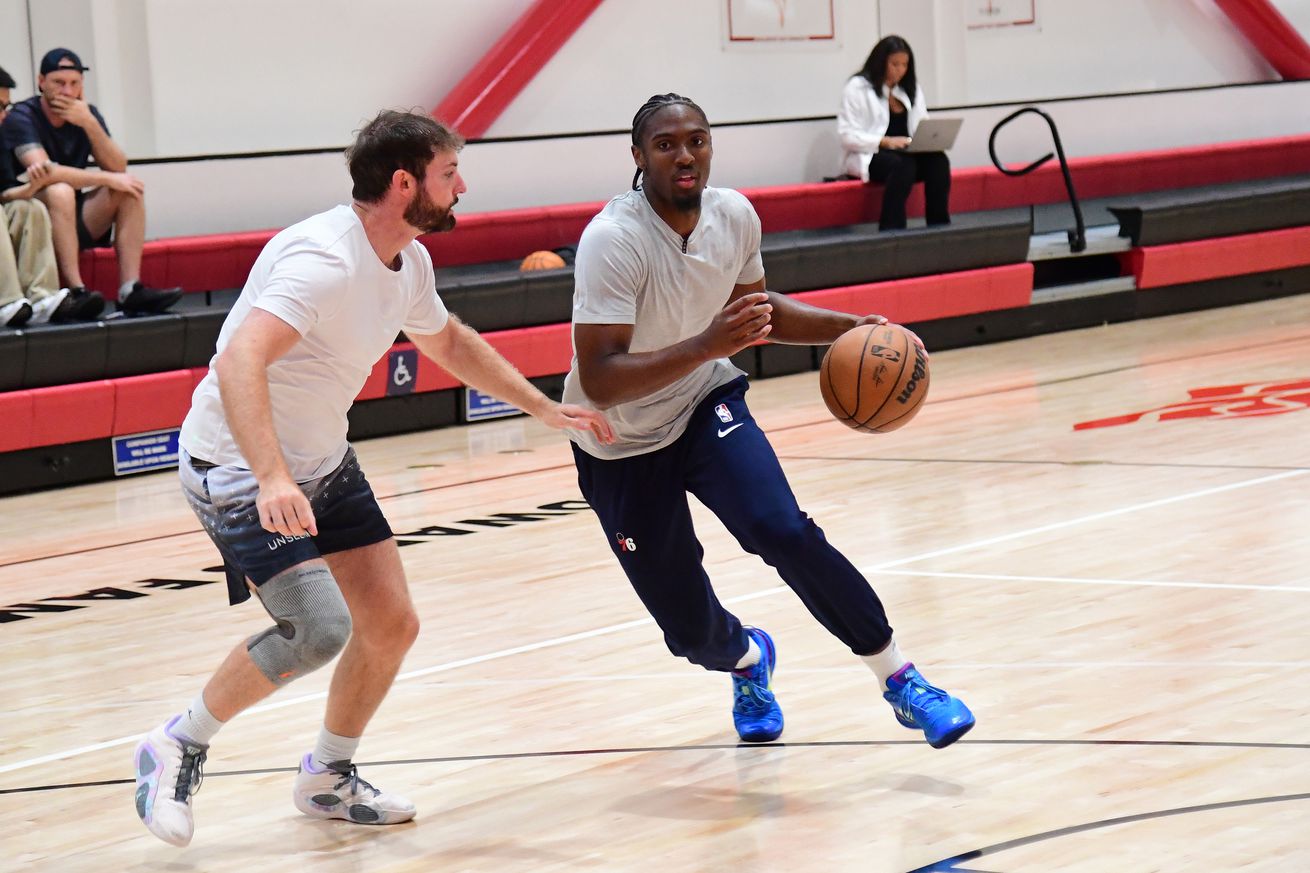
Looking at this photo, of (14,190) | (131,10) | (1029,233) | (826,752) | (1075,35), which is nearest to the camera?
(826,752)

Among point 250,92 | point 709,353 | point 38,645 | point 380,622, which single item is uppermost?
point 250,92

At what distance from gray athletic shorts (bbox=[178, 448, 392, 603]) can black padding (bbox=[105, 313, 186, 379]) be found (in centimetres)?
546

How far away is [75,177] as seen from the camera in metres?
9.02

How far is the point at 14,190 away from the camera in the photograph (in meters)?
8.85

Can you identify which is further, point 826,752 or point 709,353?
point 826,752

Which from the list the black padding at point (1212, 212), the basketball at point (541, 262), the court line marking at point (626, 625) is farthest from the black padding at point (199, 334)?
the black padding at point (1212, 212)

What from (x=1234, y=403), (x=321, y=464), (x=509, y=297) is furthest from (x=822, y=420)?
(x=321, y=464)

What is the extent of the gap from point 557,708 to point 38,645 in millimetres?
1997

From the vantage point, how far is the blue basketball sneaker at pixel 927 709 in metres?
3.78

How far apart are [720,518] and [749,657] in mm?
467

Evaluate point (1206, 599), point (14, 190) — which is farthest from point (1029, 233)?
point (1206, 599)

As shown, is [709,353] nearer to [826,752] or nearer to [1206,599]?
[826,752]

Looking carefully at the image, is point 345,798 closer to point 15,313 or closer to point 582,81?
point 15,313

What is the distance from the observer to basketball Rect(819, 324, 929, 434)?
4184 mm
